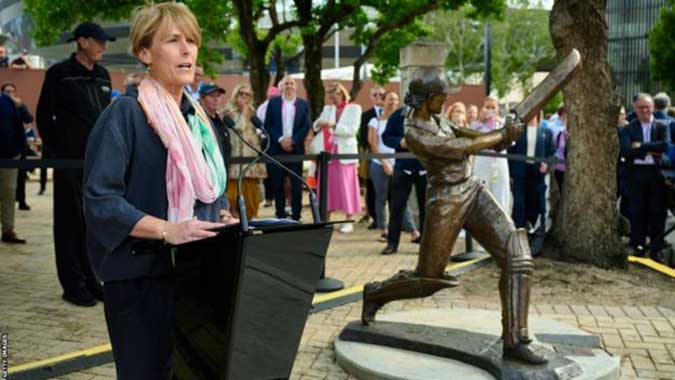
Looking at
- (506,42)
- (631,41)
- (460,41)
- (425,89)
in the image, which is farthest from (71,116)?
(631,41)

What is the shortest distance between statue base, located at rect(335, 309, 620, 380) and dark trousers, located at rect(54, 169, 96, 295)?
2.65m

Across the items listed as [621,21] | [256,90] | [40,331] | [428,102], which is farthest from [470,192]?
[621,21]

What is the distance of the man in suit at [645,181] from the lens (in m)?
10.2

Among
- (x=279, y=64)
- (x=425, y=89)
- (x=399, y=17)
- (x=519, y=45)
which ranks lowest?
(x=425, y=89)

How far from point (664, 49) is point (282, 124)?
2990cm

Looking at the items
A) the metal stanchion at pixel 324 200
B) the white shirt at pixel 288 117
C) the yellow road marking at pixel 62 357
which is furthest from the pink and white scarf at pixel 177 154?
the white shirt at pixel 288 117

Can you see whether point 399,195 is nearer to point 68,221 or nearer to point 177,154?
point 68,221

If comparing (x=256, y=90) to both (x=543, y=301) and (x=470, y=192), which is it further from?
(x=470, y=192)

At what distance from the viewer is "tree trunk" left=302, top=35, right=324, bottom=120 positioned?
64.2ft

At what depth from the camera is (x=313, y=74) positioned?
19656 mm

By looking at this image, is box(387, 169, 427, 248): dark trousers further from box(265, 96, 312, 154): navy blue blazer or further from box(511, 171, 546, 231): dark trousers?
box(511, 171, 546, 231): dark trousers

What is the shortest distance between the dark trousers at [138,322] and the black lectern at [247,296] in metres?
0.07

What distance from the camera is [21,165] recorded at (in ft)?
17.7

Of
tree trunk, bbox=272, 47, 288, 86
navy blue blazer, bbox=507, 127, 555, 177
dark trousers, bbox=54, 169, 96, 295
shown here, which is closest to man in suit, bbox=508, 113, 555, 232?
navy blue blazer, bbox=507, 127, 555, 177
